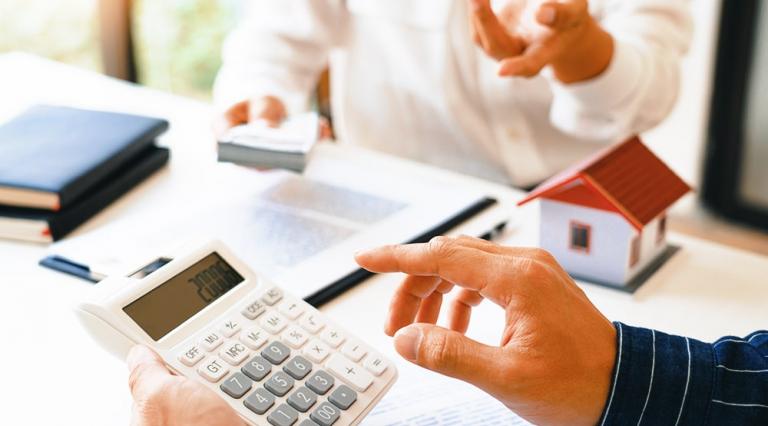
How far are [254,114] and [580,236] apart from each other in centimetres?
50

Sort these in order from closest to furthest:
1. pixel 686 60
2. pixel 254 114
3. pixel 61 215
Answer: pixel 61 215
pixel 254 114
pixel 686 60

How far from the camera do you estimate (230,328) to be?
61cm

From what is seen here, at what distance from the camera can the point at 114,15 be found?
2357 millimetres

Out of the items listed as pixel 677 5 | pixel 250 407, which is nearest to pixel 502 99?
pixel 677 5

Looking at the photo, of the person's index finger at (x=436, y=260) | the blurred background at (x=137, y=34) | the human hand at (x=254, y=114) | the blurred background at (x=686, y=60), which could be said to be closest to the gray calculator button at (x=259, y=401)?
the person's index finger at (x=436, y=260)

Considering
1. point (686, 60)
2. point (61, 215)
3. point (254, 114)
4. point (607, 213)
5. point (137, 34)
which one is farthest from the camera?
point (137, 34)

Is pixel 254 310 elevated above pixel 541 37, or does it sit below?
below

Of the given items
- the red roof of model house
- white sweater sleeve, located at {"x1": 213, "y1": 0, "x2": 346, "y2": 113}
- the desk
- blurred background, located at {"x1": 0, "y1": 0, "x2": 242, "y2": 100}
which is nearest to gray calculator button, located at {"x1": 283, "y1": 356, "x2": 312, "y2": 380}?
the desk

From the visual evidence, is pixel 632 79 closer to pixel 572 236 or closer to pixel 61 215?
pixel 572 236

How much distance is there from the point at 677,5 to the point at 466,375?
2.39ft

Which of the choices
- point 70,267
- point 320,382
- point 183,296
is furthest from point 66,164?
point 320,382

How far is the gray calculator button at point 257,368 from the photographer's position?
0.57 metres

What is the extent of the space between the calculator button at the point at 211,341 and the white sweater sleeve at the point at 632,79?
55cm

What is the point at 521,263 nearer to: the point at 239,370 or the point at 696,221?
the point at 239,370
